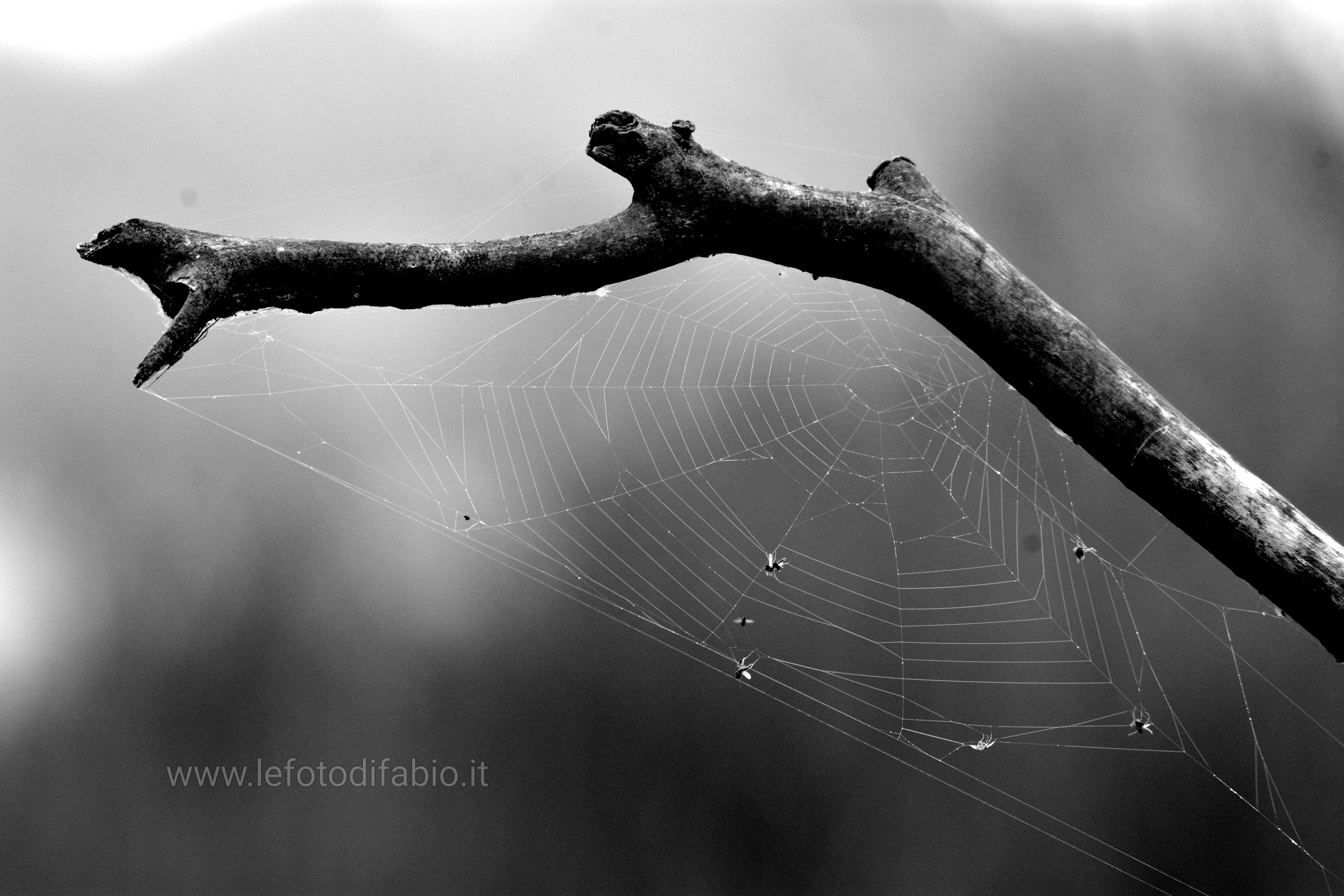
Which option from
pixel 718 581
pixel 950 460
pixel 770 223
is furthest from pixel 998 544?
pixel 770 223

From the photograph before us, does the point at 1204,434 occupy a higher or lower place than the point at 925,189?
lower

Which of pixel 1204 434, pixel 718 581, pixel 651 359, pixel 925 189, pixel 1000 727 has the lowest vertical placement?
pixel 718 581

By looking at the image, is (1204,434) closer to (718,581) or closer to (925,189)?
(925,189)

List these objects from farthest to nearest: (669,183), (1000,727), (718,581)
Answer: (718,581) < (1000,727) < (669,183)

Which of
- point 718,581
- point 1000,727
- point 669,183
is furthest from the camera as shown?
point 718,581

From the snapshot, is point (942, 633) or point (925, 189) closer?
point (925, 189)

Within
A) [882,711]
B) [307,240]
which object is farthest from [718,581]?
[307,240]
